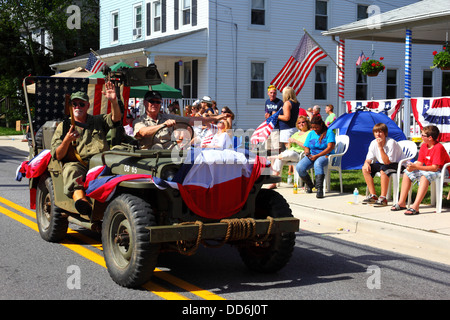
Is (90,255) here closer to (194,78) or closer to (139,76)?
A: (139,76)

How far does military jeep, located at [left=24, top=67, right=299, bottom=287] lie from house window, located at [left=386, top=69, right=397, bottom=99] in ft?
85.6

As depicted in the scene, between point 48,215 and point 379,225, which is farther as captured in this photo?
point 379,225

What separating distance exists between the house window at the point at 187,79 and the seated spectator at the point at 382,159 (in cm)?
1867

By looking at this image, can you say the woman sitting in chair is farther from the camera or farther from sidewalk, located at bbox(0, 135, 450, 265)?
the camera

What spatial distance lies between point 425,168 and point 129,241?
5602 mm

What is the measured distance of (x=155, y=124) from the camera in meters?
7.21

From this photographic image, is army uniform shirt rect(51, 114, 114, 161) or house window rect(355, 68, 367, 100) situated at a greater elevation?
house window rect(355, 68, 367, 100)

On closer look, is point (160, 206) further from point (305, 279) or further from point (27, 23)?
point (27, 23)

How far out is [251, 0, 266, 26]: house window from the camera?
28.0 metres

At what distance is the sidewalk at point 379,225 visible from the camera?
7871 mm

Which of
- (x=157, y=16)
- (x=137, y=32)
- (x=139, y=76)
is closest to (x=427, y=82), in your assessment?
(x=157, y=16)

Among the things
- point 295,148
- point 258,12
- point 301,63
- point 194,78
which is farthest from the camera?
point 194,78

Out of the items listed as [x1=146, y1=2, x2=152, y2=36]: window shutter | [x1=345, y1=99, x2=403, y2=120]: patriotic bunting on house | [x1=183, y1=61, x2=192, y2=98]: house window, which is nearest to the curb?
[x1=345, y1=99, x2=403, y2=120]: patriotic bunting on house

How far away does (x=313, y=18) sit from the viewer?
1147 inches
